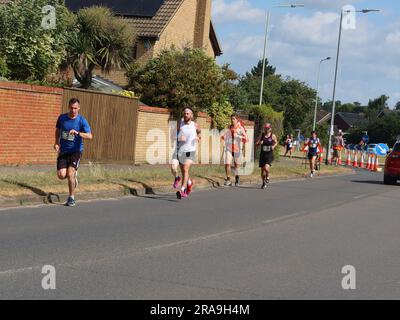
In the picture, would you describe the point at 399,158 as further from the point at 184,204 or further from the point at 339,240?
the point at 339,240

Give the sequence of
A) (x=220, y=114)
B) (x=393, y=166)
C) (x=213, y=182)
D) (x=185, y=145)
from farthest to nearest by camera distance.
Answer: (x=220, y=114), (x=393, y=166), (x=213, y=182), (x=185, y=145)

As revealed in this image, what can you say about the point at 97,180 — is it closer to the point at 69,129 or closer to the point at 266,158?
the point at 69,129

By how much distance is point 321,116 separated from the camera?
122750mm

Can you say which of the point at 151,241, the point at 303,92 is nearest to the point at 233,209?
the point at 151,241

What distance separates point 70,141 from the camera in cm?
1190

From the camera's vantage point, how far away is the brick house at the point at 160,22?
32.1 metres

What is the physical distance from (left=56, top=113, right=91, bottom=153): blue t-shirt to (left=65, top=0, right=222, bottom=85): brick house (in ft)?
62.4

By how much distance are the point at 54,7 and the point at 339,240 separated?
14554 mm

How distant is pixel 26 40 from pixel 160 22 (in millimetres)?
13758

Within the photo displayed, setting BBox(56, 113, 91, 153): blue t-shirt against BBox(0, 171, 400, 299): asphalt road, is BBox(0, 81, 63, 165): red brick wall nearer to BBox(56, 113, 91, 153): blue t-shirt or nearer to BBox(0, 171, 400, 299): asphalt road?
BBox(0, 171, 400, 299): asphalt road

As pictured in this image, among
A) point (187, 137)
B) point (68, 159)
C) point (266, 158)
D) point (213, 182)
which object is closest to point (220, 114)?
point (266, 158)

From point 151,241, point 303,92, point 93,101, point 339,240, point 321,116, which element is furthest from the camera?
point 321,116

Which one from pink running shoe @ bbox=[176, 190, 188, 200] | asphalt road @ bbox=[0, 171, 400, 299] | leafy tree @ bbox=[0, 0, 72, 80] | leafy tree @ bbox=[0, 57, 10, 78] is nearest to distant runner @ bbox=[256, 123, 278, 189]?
asphalt road @ bbox=[0, 171, 400, 299]

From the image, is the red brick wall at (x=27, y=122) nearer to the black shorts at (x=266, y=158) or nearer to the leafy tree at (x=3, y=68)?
the leafy tree at (x=3, y=68)
